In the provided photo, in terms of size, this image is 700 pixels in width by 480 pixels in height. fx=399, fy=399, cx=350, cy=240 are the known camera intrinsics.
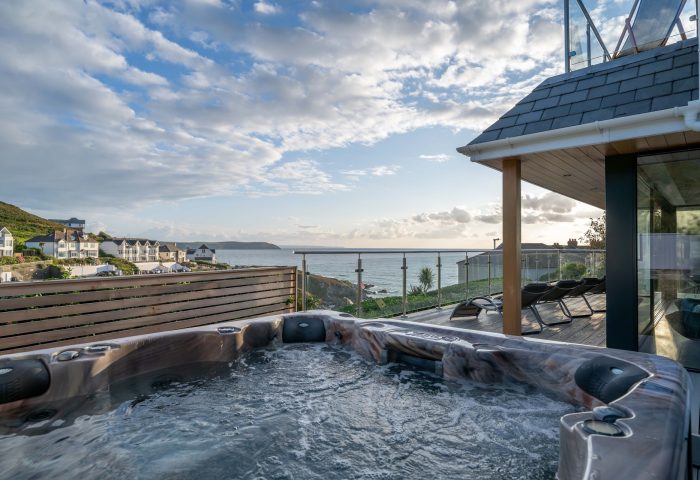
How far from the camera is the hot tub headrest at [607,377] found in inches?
79.5

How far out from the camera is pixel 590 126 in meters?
3.22

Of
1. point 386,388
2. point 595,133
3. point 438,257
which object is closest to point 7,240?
point 438,257

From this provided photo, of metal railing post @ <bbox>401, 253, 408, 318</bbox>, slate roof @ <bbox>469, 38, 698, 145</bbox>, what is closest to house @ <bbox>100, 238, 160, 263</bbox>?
metal railing post @ <bbox>401, 253, 408, 318</bbox>

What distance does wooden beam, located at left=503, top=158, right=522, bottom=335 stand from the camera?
3.87m

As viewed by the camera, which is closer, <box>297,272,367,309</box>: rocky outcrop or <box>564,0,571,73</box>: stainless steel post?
<box>564,0,571,73</box>: stainless steel post

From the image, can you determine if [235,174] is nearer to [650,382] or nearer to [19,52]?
[19,52]

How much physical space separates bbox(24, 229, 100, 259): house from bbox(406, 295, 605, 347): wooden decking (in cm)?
1757

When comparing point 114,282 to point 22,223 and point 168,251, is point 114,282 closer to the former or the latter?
point 168,251

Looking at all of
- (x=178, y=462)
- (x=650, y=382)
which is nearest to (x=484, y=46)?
(x=650, y=382)

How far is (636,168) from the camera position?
346cm

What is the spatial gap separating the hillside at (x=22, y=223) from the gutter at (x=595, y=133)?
23.9 metres

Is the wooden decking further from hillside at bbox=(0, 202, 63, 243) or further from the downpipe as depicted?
hillside at bbox=(0, 202, 63, 243)

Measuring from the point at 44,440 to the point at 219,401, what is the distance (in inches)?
34.5

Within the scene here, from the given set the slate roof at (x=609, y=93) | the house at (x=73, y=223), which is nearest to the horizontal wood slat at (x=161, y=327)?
the slate roof at (x=609, y=93)
